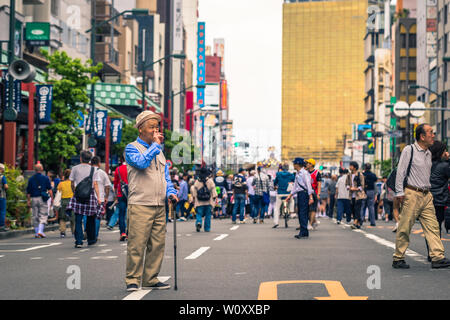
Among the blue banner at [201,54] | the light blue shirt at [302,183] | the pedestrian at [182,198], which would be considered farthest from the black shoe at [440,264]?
the blue banner at [201,54]

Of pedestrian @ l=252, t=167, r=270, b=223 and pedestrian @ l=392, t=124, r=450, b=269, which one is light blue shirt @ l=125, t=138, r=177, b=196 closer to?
pedestrian @ l=392, t=124, r=450, b=269

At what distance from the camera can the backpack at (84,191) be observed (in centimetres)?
1484

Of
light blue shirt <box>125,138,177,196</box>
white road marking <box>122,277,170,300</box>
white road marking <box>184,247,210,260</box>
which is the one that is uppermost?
light blue shirt <box>125,138,177,196</box>

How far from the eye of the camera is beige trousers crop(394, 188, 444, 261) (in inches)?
395

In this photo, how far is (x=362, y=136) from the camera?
14125cm

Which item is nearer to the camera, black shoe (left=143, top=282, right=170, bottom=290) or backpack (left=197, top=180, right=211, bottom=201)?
black shoe (left=143, top=282, right=170, bottom=290)

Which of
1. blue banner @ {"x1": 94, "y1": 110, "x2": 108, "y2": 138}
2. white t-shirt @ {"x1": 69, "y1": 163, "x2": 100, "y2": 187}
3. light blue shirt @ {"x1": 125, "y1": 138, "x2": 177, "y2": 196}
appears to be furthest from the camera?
blue banner @ {"x1": 94, "y1": 110, "x2": 108, "y2": 138}

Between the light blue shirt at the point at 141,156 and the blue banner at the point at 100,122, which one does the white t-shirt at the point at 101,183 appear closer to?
the light blue shirt at the point at 141,156

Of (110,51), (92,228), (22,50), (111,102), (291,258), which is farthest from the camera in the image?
(111,102)

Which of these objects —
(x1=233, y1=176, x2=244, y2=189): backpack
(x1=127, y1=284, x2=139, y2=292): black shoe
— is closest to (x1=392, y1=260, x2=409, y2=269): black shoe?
(x1=127, y1=284, x2=139, y2=292): black shoe

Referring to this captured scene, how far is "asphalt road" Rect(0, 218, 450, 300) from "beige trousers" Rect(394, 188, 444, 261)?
0.28 m
